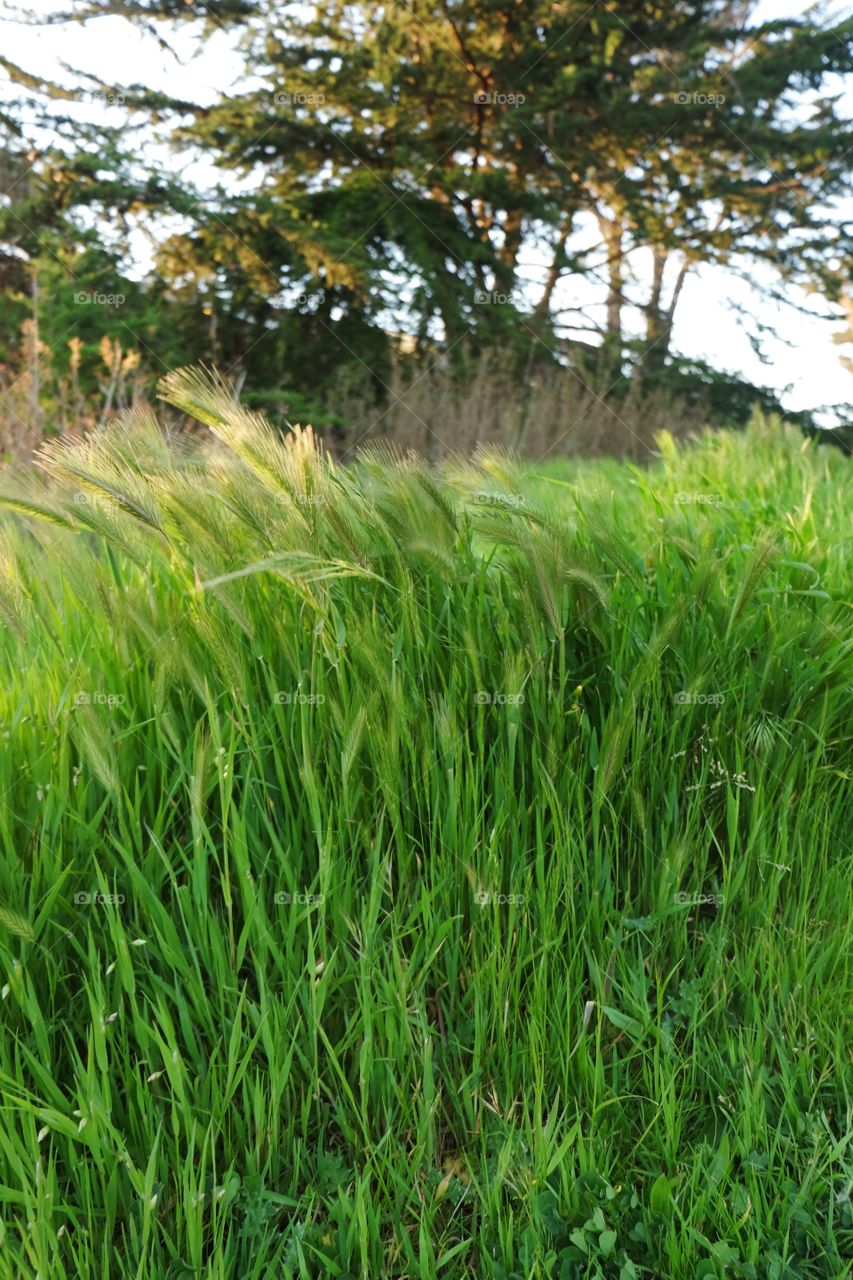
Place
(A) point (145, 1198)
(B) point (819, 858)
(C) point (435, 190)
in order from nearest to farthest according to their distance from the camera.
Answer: (A) point (145, 1198), (B) point (819, 858), (C) point (435, 190)

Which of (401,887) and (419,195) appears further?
(419,195)

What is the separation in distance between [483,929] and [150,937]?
50 cm

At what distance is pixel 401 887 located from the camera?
148 centimetres

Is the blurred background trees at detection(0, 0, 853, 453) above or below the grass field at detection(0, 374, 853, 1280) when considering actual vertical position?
above

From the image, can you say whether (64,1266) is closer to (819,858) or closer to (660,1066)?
(660,1066)

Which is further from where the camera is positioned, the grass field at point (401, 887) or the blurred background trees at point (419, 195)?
the blurred background trees at point (419, 195)

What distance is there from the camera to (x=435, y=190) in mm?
9812

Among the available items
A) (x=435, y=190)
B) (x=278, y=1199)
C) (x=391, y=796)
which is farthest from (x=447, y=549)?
(x=435, y=190)

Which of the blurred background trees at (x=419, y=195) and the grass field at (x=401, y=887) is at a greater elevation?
the blurred background trees at (x=419, y=195)

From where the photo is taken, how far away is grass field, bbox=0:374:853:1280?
4.19 ft

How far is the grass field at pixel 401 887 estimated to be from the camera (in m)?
1.28

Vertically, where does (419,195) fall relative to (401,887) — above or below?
above

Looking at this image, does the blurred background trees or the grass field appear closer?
the grass field

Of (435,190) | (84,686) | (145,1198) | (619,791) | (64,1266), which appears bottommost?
(64,1266)
